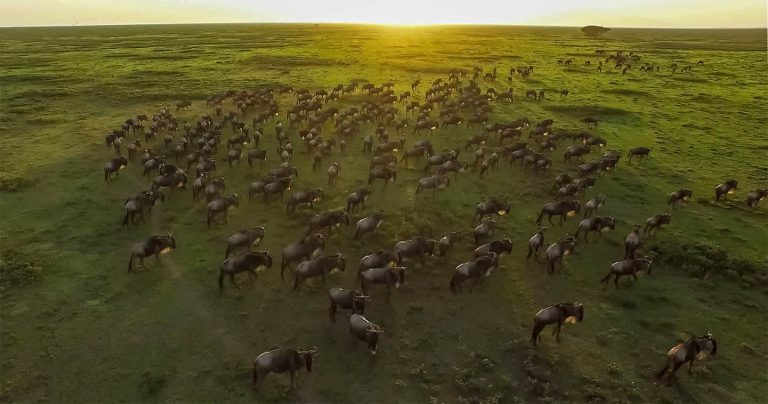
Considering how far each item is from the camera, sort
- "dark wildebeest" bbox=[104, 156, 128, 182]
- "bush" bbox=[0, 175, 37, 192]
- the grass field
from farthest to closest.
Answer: "dark wildebeest" bbox=[104, 156, 128, 182], "bush" bbox=[0, 175, 37, 192], the grass field

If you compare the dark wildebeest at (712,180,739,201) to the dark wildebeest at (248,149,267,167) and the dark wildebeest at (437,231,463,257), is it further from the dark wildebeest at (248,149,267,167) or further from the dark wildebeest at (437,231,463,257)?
the dark wildebeest at (248,149,267,167)

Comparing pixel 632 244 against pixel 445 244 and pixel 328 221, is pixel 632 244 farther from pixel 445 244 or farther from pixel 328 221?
pixel 328 221

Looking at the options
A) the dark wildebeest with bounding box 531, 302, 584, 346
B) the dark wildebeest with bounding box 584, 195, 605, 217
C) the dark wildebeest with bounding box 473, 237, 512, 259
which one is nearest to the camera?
the dark wildebeest with bounding box 531, 302, 584, 346

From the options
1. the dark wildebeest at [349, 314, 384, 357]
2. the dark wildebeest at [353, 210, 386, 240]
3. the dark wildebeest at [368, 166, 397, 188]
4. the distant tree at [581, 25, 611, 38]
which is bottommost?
the dark wildebeest at [349, 314, 384, 357]

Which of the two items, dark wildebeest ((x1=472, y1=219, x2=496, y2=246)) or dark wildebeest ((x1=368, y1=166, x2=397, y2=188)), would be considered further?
A: dark wildebeest ((x1=368, y1=166, x2=397, y2=188))

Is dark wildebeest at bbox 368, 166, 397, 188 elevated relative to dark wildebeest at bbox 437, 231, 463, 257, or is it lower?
elevated

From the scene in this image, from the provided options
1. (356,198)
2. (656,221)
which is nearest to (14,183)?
(356,198)

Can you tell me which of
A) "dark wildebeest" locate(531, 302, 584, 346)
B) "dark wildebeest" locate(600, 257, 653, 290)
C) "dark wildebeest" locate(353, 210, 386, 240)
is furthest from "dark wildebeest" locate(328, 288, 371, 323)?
"dark wildebeest" locate(600, 257, 653, 290)
